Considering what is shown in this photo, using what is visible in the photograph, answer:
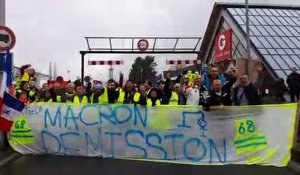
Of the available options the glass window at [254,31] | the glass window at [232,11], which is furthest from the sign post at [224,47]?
the glass window at [232,11]

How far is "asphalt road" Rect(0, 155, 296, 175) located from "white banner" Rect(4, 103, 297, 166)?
0.45 meters

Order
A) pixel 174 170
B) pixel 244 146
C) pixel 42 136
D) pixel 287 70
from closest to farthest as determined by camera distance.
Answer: pixel 174 170 → pixel 244 146 → pixel 42 136 → pixel 287 70

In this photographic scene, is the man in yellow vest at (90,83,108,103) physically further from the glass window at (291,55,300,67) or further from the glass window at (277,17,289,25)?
the glass window at (277,17,289,25)

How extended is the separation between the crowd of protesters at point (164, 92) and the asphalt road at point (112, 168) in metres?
1.62

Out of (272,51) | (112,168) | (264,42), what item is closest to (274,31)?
(264,42)

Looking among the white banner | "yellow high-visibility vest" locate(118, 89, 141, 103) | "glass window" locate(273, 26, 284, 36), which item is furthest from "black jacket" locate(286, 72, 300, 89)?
"glass window" locate(273, 26, 284, 36)

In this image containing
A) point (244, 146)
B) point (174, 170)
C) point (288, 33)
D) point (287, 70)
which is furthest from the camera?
point (288, 33)

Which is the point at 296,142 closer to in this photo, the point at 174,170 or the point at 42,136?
the point at 174,170

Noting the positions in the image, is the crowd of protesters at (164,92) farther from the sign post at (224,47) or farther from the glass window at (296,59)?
the glass window at (296,59)

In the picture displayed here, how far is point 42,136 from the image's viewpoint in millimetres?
12883

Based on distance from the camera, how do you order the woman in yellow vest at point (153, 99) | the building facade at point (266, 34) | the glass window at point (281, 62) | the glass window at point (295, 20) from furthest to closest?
the glass window at point (295, 20)
the building facade at point (266, 34)
the glass window at point (281, 62)
the woman in yellow vest at point (153, 99)

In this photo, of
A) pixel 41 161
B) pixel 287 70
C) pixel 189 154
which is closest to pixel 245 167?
pixel 189 154

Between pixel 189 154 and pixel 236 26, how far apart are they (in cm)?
3449

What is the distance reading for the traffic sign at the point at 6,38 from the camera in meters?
13.2
